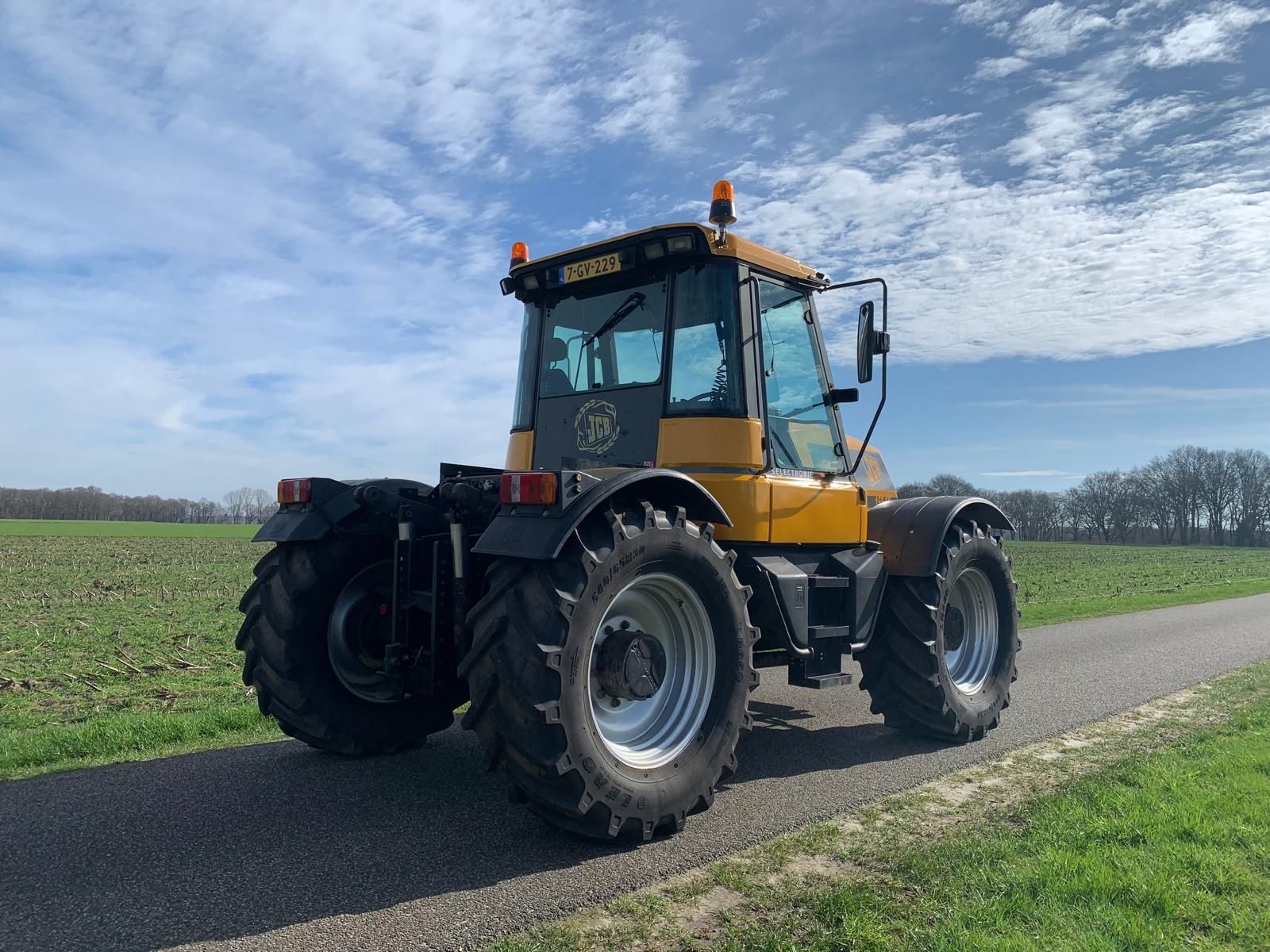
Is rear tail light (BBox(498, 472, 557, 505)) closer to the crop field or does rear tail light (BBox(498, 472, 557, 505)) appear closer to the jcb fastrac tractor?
the jcb fastrac tractor

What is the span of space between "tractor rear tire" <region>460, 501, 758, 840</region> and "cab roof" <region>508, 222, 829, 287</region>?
1766 mm

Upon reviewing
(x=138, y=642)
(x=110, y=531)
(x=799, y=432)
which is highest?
(x=799, y=432)

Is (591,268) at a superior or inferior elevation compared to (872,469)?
superior

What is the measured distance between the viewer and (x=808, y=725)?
6.63 m

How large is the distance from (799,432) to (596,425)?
4.36ft

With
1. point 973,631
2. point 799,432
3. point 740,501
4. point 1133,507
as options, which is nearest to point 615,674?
point 740,501

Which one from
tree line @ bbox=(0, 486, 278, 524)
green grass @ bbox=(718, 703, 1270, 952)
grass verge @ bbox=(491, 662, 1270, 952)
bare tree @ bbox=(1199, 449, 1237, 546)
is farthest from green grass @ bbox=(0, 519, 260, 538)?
bare tree @ bbox=(1199, 449, 1237, 546)

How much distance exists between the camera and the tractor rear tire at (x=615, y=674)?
383 cm

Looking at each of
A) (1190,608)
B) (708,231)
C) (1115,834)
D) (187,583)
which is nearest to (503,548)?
(708,231)

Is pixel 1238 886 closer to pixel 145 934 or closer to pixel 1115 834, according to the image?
pixel 1115 834

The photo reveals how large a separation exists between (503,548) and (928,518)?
139 inches

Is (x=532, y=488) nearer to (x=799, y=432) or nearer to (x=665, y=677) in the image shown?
(x=665, y=677)

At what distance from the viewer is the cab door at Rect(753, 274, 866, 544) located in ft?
18.1

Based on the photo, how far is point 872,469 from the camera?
6965 millimetres
